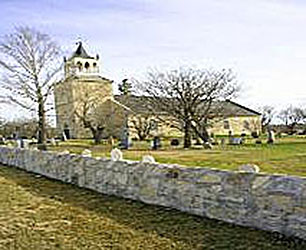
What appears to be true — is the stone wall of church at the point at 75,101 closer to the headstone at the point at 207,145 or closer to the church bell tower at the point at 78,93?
the church bell tower at the point at 78,93

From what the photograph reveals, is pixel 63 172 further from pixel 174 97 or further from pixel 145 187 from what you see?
pixel 174 97

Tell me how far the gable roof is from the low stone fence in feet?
78.3

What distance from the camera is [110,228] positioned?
7094 mm

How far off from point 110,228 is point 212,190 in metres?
1.61

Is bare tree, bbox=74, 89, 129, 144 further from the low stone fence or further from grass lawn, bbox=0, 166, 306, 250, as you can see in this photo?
grass lawn, bbox=0, 166, 306, 250

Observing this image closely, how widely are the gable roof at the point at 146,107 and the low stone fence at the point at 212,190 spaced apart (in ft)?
78.3

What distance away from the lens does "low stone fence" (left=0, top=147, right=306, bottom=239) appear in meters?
6.20

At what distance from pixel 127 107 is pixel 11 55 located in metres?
21.6

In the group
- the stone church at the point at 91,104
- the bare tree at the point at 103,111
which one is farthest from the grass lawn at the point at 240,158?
the bare tree at the point at 103,111

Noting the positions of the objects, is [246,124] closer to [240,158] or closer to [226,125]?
[226,125]

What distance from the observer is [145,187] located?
932 centimetres

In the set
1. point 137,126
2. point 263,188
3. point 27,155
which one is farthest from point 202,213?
point 137,126

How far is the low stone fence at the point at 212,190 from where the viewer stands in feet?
20.4

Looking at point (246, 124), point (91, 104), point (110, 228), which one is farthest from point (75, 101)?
point (110, 228)
